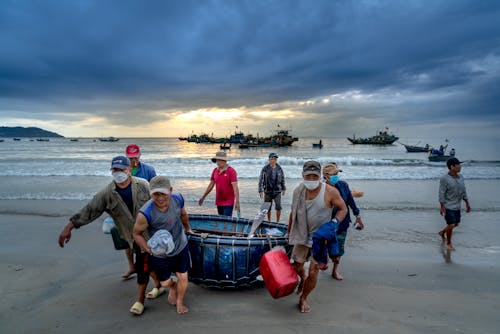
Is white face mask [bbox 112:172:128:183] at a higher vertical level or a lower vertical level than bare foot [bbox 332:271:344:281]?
higher

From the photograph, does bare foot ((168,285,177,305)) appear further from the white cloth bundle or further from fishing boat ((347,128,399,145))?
fishing boat ((347,128,399,145))

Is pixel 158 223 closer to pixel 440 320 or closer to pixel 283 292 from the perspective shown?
pixel 283 292

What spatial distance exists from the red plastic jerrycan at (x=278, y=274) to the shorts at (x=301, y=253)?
19 centimetres

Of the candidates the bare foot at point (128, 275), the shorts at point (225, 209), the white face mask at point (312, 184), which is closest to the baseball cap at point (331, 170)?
the white face mask at point (312, 184)

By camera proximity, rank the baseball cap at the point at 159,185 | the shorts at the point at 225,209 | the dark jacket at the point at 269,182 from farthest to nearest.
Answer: the dark jacket at the point at 269,182
the shorts at the point at 225,209
the baseball cap at the point at 159,185

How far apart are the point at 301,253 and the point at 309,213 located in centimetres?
51

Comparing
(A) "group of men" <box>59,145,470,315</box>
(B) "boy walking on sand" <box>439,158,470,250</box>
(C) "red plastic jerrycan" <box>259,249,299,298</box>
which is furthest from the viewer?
(B) "boy walking on sand" <box>439,158,470,250</box>

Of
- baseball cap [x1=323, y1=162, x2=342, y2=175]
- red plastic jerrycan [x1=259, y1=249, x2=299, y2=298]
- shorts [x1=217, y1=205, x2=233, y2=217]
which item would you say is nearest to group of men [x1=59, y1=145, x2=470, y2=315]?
red plastic jerrycan [x1=259, y1=249, x2=299, y2=298]

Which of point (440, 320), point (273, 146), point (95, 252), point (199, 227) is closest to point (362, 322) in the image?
point (440, 320)

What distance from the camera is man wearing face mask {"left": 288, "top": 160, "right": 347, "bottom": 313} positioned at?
3.13 metres

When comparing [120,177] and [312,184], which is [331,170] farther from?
[120,177]

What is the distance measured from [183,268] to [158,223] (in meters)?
0.65

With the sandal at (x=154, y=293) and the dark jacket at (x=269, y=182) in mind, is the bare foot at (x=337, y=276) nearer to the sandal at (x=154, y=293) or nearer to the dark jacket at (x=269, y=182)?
the sandal at (x=154, y=293)

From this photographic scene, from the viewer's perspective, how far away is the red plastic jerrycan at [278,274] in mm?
3072
